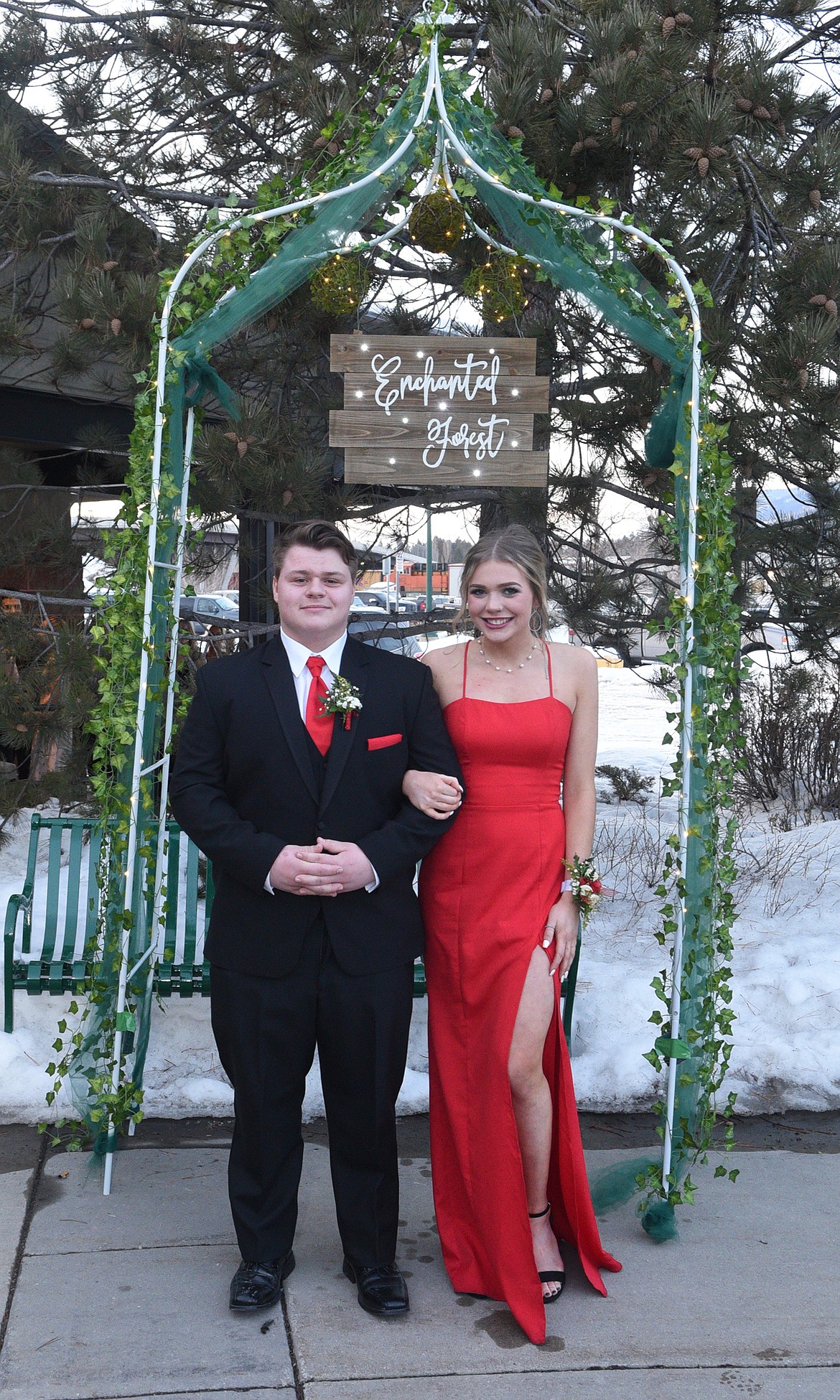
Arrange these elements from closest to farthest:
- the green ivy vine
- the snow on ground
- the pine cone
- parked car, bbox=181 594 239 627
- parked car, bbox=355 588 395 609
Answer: the green ivy vine < the snow on ground < the pine cone < parked car, bbox=181 594 239 627 < parked car, bbox=355 588 395 609

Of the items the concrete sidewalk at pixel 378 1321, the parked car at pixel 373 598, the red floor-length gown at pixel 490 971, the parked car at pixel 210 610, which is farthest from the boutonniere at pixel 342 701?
the parked car at pixel 373 598

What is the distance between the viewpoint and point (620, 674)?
23.5 meters

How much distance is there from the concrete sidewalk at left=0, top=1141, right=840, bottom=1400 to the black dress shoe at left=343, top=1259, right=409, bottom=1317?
37 millimetres

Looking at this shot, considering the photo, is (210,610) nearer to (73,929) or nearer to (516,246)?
(73,929)

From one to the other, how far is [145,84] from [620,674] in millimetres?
18591

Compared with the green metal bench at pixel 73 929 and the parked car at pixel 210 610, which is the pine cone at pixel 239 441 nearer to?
the parked car at pixel 210 610

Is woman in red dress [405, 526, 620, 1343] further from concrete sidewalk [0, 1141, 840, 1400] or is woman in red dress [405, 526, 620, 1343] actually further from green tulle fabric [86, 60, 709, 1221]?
green tulle fabric [86, 60, 709, 1221]

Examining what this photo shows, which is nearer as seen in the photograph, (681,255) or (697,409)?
(697,409)

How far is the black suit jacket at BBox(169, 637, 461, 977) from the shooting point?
284cm

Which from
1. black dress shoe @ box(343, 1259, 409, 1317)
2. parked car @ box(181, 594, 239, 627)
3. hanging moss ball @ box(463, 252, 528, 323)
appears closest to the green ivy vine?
black dress shoe @ box(343, 1259, 409, 1317)

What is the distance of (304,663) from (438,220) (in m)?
1.87

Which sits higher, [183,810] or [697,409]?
[697,409]

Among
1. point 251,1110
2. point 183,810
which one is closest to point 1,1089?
point 251,1110

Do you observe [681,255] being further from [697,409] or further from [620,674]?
[620,674]
